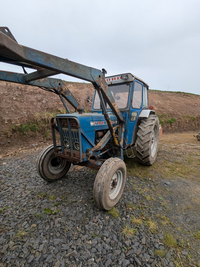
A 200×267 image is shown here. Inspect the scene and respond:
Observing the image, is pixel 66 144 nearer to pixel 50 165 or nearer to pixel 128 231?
pixel 50 165

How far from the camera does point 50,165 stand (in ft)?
10.7

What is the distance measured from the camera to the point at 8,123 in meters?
6.32

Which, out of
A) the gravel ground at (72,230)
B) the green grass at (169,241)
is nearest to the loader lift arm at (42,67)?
the gravel ground at (72,230)

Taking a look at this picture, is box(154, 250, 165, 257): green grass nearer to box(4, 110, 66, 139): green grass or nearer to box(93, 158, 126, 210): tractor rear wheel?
box(93, 158, 126, 210): tractor rear wheel

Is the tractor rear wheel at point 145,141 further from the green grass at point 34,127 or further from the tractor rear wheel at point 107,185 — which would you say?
the green grass at point 34,127

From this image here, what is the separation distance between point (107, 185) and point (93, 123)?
1.25 metres

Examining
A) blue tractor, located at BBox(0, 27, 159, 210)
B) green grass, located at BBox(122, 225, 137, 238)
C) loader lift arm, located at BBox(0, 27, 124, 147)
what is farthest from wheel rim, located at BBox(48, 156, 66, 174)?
green grass, located at BBox(122, 225, 137, 238)

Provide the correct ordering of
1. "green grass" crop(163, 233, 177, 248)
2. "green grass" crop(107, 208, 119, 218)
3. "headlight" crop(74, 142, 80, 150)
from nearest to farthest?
"green grass" crop(163, 233, 177, 248)
"green grass" crop(107, 208, 119, 218)
"headlight" crop(74, 142, 80, 150)

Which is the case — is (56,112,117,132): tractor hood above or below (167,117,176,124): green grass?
above

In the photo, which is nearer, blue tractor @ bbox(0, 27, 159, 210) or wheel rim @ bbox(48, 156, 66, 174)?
blue tractor @ bbox(0, 27, 159, 210)

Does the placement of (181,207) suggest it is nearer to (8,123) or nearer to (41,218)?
(41,218)

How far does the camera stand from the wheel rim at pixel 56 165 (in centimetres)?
325

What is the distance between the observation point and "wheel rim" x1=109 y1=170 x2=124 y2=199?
254cm

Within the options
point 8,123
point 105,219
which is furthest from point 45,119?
point 105,219
